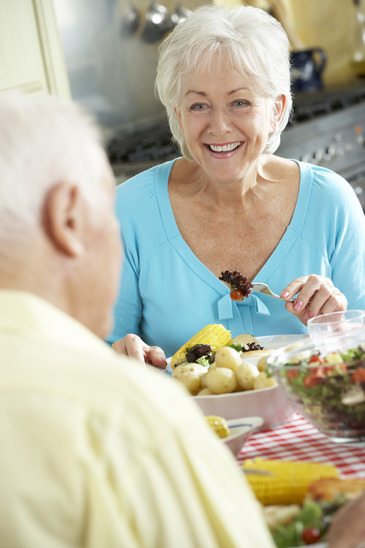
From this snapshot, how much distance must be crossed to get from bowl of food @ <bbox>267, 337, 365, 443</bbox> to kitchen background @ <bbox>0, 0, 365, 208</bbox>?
6.63 ft

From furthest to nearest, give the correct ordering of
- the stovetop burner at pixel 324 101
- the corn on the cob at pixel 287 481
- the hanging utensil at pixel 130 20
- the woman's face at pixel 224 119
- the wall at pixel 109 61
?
1. the hanging utensil at pixel 130 20
2. the wall at pixel 109 61
3. the stovetop burner at pixel 324 101
4. the woman's face at pixel 224 119
5. the corn on the cob at pixel 287 481

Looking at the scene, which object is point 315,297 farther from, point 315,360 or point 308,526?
point 308,526

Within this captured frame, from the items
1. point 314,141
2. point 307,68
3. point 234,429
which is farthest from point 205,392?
point 307,68

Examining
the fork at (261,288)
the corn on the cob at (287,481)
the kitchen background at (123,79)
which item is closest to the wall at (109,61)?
the kitchen background at (123,79)

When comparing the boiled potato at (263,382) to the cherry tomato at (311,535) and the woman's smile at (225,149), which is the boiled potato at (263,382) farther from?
the woman's smile at (225,149)

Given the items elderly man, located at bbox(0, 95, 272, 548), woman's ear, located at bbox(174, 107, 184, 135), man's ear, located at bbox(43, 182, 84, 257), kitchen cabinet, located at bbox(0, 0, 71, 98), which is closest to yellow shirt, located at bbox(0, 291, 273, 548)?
elderly man, located at bbox(0, 95, 272, 548)

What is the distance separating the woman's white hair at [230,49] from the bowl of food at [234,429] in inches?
38.9

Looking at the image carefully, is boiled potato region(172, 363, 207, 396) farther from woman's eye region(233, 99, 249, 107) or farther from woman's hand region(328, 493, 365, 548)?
woman's eye region(233, 99, 249, 107)

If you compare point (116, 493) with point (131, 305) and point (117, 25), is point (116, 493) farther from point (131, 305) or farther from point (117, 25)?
point (117, 25)

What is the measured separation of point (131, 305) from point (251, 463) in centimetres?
98

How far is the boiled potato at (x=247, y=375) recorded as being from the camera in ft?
4.13

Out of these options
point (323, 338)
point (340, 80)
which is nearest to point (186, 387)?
point (323, 338)

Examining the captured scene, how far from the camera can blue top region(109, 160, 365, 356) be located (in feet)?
6.10

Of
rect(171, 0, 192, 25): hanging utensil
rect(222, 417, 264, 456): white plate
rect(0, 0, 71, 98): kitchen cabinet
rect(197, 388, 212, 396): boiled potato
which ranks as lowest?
rect(222, 417, 264, 456): white plate
